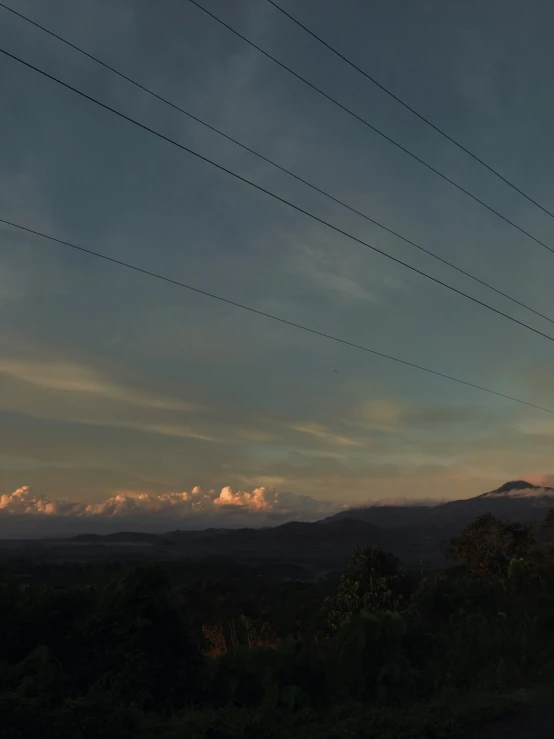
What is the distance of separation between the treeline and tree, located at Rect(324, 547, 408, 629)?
27.6 feet

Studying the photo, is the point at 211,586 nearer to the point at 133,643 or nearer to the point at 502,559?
the point at 502,559

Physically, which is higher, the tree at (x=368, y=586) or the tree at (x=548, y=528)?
the tree at (x=548, y=528)

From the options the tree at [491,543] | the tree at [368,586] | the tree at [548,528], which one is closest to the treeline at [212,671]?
the tree at [548,528]

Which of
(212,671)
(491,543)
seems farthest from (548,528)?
(212,671)

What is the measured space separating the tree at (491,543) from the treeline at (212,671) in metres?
16.0

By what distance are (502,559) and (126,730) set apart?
80.9ft

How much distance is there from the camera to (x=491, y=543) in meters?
29.5

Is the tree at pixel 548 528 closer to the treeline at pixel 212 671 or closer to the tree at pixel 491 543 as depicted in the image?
the tree at pixel 491 543

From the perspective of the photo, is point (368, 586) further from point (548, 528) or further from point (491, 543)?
point (491, 543)

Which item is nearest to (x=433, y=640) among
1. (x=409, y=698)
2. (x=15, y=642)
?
(x=409, y=698)

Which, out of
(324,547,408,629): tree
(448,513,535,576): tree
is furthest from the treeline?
(448,513,535,576): tree

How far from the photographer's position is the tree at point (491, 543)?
28.1 metres

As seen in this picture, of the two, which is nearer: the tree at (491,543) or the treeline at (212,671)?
the treeline at (212,671)

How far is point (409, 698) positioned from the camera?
9766 millimetres
